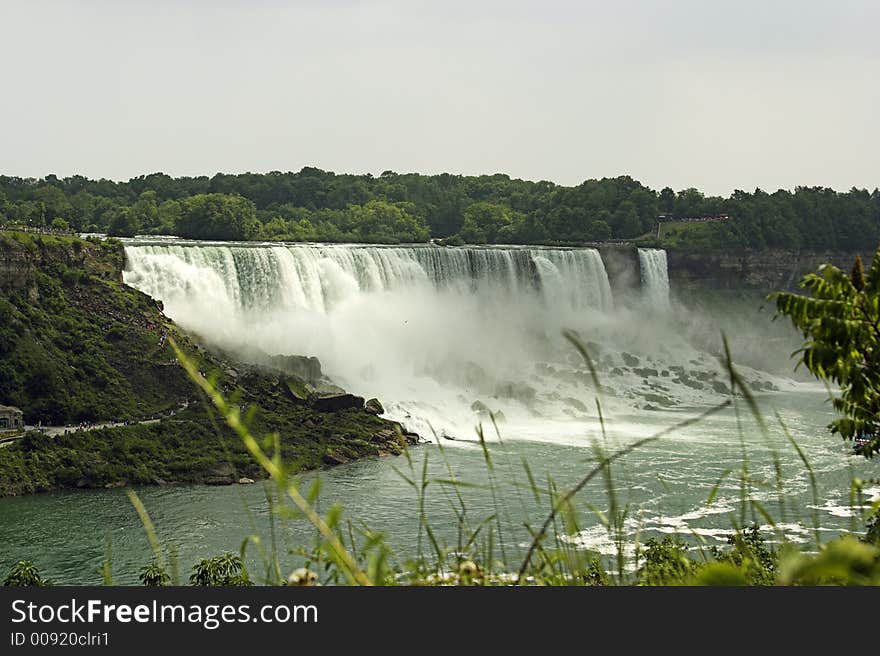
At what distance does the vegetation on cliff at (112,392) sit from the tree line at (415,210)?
19324mm

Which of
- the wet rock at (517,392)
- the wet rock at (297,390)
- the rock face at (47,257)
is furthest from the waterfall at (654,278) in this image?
the rock face at (47,257)

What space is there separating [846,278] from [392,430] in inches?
1069

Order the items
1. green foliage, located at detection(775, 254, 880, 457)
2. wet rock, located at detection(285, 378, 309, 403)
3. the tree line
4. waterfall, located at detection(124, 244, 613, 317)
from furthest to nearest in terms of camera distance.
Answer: the tree line
waterfall, located at detection(124, 244, 613, 317)
wet rock, located at detection(285, 378, 309, 403)
green foliage, located at detection(775, 254, 880, 457)

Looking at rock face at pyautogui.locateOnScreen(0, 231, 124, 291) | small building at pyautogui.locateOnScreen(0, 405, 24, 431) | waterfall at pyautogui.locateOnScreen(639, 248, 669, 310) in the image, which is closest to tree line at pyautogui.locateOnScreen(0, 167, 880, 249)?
waterfall at pyautogui.locateOnScreen(639, 248, 669, 310)

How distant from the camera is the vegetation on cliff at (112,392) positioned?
2594 centimetres

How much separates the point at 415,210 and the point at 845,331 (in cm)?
7723

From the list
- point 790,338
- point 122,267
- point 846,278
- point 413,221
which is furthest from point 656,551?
point 413,221

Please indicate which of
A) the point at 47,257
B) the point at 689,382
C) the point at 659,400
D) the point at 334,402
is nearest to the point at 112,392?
the point at 47,257

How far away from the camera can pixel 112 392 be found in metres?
29.6

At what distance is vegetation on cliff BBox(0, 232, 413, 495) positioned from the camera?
25.9 metres

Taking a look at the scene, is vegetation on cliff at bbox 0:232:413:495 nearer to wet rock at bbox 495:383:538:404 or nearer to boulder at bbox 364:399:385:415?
boulder at bbox 364:399:385:415

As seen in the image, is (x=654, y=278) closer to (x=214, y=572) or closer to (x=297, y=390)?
(x=297, y=390)

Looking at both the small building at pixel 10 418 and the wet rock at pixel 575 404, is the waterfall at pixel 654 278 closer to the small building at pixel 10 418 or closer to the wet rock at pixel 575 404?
the wet rock at pixel 575 404

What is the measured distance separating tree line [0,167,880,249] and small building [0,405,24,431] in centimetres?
2461
